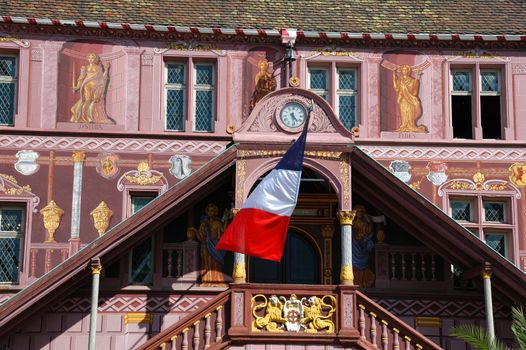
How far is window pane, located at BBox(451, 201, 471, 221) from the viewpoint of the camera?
26.8 metres

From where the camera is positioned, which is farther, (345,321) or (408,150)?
(408,150)

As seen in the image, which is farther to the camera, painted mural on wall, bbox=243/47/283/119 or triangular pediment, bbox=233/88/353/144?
painted mural on wall, bbox=243/47/283/119

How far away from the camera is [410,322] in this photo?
26000 millimetres

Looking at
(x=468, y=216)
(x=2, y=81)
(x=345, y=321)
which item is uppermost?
(x=2, y=81)

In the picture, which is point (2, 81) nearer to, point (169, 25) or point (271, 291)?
point (169, 25)

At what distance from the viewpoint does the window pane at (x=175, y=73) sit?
2752 cm

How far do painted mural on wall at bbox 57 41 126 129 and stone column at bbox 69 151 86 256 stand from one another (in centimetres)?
83

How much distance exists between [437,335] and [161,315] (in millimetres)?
6142

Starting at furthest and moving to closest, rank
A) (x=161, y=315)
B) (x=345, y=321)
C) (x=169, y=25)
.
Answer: (x=169, y=25), (x=161, y=315), (x=345, y=321)

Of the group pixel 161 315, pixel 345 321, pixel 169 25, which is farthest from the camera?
pixel 169 25

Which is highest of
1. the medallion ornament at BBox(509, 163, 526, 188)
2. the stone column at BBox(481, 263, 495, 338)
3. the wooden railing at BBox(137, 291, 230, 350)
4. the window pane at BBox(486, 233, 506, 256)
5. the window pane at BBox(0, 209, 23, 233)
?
the medallion ornament at BBox(509, 163, 526, 188)

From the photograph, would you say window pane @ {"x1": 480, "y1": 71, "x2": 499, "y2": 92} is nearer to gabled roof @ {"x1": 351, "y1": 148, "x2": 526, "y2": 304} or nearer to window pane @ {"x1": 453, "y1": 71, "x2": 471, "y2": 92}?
window pane @ {"x1": 453, "y1": 71, "x2": 471, "y2": 92}

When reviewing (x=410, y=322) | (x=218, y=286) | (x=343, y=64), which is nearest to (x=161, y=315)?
(x=218, y=286)

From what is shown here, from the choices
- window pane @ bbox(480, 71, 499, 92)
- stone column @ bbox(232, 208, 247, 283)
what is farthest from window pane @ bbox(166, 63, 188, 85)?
window pane @ bbox(480, 71, 499, 92)
